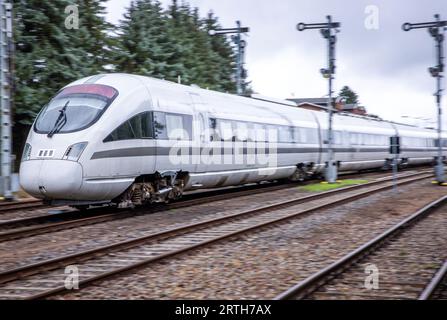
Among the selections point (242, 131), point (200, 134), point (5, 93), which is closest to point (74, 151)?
point (200, 134)

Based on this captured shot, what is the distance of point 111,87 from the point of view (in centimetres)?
1239

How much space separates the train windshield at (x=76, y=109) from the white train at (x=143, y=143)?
2 centimetres

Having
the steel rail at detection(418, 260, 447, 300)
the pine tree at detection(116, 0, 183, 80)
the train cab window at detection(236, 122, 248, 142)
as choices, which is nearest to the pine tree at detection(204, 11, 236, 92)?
the pine tree at detection(116, 0, 183, 80)

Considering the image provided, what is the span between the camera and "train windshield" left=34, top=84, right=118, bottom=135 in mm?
11523

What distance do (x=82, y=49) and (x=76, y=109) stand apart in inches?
640

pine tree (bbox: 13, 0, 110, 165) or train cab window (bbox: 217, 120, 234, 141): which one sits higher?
pine tree (bbox: 13, 0, 110, 165)

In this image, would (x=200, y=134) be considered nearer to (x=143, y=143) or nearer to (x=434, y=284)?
(x=143, y=143)

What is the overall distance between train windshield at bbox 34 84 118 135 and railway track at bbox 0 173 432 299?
321cm

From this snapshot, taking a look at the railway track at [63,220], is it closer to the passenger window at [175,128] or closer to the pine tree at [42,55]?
the passenger window at [175,128]

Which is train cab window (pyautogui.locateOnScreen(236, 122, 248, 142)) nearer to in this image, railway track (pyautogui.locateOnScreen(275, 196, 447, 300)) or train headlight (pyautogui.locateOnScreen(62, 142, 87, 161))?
train headlight (pyautogui.locateOnScreen(62, 142, 87, 161))

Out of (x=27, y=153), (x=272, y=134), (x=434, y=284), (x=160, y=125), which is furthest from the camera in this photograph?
(x=272, y=134)

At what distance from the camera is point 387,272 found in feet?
23.8

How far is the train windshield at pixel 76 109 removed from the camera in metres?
11.5

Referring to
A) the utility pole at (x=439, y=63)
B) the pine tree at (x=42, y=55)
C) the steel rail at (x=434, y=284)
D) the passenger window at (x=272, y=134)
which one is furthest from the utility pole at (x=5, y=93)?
the utility pole at (x=439, y=63)
